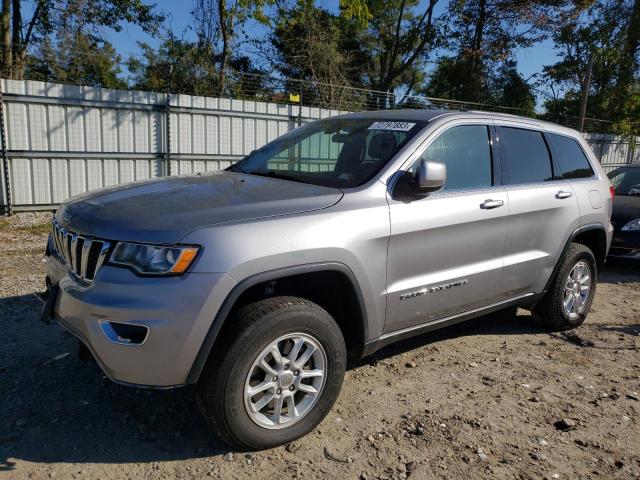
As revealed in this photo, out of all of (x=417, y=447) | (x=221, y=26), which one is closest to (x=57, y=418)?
(x=417, y=447)

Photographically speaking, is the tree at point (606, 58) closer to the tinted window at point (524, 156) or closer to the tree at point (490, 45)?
the tree at point (490, 45)

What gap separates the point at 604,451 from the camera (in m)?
2.88

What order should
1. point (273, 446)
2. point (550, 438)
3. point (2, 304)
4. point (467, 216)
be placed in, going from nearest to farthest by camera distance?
point (273, 446) < point (550, 438) < point (467, 216) < point (2, 304)

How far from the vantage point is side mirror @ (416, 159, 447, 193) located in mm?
3004

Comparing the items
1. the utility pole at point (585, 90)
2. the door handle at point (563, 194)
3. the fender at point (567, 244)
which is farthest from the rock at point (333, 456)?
the utility pole at point (585, 90)

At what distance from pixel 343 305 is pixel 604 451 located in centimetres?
161

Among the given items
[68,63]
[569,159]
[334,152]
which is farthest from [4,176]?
[569,159]

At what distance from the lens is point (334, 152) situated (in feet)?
12.1

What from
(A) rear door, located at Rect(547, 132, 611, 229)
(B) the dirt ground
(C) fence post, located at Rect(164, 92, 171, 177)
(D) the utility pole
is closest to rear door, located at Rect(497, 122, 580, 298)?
(A) rear door, located at Rect(547, 132, 611, 229)

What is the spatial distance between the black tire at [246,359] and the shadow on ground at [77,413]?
0.26 metres

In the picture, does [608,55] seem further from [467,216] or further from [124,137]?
[467,216]

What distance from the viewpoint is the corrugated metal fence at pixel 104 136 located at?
8.90 m

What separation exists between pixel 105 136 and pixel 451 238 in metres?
8.10

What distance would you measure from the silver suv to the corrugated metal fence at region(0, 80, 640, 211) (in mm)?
6471
